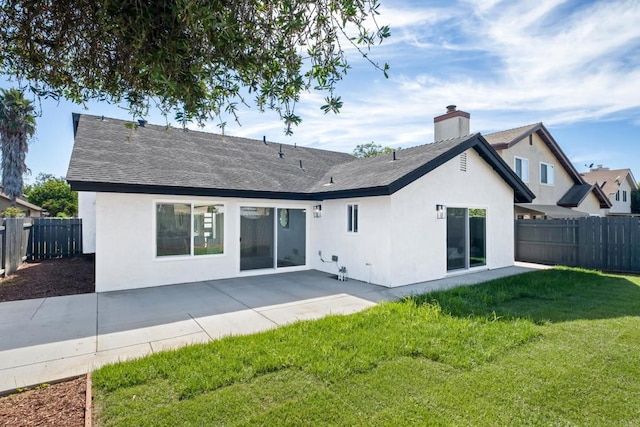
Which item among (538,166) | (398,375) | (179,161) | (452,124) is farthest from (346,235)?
(538,166)

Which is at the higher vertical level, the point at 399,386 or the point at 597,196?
the point at 597,196

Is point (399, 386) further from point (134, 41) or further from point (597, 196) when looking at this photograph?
point (597, 196)

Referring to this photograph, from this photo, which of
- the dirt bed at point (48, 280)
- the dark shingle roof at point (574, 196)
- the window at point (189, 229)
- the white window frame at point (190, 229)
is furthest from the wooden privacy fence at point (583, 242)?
the dirt bed at point (48, 280)

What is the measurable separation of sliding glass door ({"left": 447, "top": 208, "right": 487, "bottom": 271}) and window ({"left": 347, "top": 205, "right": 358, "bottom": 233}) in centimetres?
342

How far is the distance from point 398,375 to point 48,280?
11571 mm

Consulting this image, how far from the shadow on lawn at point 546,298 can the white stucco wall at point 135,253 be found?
6869 mm

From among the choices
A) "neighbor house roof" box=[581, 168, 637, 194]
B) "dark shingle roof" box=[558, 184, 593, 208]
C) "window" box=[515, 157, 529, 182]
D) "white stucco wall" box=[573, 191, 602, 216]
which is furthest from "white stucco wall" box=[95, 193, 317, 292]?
"neighbor house roof" box=[581, 168, 637, 194]

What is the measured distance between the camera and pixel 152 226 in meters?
10.0

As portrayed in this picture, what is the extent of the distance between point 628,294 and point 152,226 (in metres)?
13.4

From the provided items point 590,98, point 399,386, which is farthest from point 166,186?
point 590,98

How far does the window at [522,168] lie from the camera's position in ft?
68.3

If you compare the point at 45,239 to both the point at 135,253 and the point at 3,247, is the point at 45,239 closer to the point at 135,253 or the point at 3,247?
the point at 3,247

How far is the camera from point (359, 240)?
11203 millimetres

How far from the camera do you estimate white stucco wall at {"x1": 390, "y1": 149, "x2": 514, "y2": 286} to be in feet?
34.3
